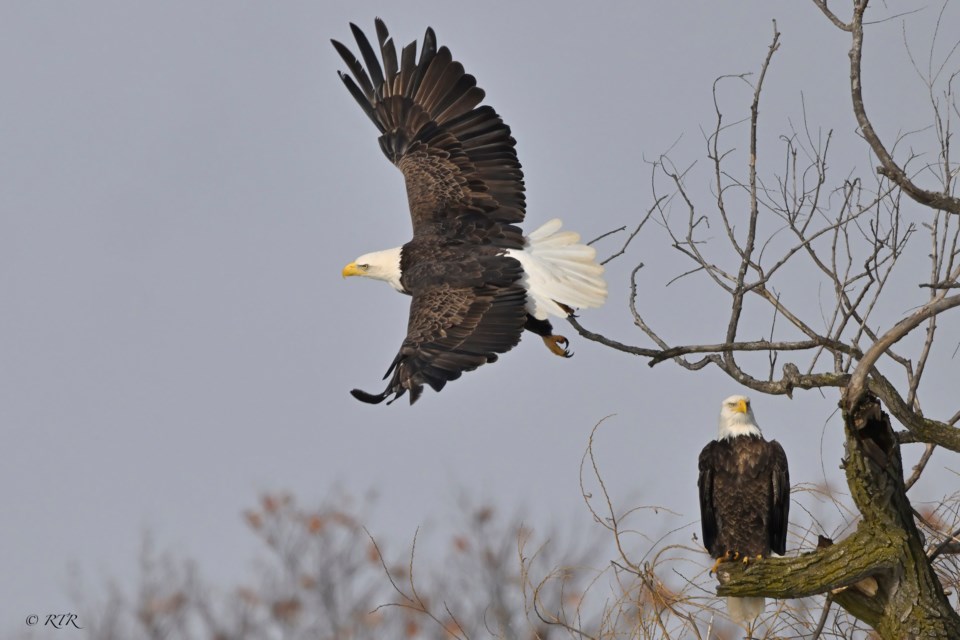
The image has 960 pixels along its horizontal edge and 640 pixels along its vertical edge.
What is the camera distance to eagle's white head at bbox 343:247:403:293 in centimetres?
709

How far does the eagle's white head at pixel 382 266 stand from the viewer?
279 inches

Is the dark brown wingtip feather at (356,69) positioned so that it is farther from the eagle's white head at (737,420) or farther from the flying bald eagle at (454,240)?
the eagle's white head at (737,420)

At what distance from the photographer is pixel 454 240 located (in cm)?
702

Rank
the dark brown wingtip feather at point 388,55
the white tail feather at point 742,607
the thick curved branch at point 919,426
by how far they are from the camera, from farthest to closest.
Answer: the dark brown wingtip feather at point 388,55 → the white tail feather at point 742,607 → the thick curved branch at point 919,426

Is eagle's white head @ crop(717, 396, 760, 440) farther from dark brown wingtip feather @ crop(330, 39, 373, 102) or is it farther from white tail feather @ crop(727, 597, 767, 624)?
dark brown wingtip feather @ crop(330, 39, 373, 102)

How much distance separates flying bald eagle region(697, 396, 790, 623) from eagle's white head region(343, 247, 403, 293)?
1876 mm

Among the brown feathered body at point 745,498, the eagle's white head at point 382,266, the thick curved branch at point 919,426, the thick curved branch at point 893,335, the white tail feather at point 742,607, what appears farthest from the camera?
the eagle's white head at point 382,266

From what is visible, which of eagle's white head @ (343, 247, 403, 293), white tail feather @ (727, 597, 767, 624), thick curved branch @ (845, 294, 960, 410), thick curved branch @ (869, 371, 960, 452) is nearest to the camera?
thick curved branch @ (845, 294, 960, 410)

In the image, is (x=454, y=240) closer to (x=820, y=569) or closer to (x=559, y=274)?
(x=559, y=274)

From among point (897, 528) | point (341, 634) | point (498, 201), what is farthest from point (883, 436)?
point (341, 634)

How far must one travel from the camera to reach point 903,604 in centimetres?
464

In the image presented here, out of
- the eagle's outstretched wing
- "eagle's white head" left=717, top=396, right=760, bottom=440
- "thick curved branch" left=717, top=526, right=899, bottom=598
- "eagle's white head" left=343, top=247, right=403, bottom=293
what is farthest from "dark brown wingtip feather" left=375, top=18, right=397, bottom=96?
"thick curved branch" left=717, top=526, right=899, bottom=598

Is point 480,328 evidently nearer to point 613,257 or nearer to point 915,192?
point 613,257

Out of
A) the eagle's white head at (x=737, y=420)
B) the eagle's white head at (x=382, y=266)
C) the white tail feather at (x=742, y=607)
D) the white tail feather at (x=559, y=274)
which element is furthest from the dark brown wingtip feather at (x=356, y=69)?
the white tail feather at (x=742, y=607)
